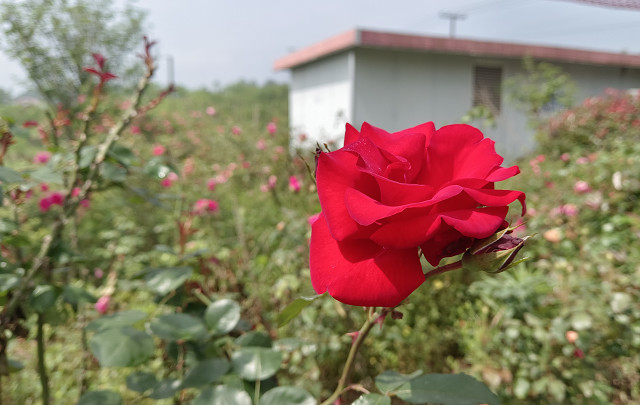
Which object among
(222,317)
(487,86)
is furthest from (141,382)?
(487,86)

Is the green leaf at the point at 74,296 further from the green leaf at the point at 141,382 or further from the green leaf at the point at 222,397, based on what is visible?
the green leaf at the point at 222,397

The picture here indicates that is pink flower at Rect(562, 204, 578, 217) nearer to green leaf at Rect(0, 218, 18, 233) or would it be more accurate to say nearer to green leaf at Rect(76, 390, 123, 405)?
green leaf at Rect(76, 390, 123, 405)

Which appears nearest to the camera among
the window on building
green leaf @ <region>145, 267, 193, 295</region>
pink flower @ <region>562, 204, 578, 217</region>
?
green leaf @ <region>145, 267, 193, 295</region>

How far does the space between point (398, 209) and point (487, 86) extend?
687cm

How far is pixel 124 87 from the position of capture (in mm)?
5641

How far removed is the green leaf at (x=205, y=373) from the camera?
607 mm

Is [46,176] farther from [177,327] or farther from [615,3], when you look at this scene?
[615,3]

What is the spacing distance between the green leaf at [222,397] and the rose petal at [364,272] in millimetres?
282

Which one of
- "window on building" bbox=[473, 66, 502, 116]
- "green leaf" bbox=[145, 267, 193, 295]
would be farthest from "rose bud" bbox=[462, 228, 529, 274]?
"window on building" bbox=[473, 66, 502, 116]

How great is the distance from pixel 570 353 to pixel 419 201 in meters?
1.26

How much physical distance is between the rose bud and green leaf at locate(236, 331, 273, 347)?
0.47m

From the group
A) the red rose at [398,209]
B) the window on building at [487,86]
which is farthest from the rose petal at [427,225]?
the window on building at [487,86]

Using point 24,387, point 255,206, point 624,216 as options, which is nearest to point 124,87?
point 255,206

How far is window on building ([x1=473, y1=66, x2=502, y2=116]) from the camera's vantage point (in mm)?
6191
